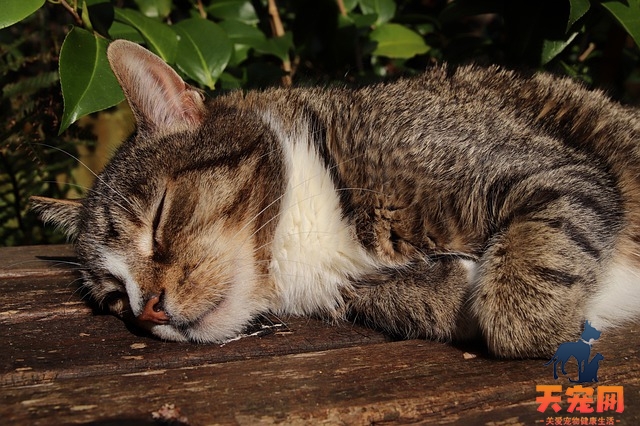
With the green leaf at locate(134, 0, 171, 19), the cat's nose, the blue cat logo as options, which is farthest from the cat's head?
the green leaf at locate(134, 0, 171, 19)

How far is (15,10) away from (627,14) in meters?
2.46

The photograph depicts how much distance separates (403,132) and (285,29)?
6.93 feet

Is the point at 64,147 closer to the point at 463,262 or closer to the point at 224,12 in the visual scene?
the point at 224,12

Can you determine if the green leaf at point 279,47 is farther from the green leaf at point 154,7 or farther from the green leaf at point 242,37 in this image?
the green leaf at point 154,7

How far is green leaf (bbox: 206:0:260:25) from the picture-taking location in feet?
11.8

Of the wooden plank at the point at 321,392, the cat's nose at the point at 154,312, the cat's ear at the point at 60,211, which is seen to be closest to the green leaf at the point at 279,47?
the cat's ear at the point at 60,211

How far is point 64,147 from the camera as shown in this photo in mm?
3869

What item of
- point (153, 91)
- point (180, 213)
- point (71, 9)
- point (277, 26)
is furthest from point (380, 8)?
point (180, 213)

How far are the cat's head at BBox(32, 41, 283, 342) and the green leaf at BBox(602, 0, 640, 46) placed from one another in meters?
1.65

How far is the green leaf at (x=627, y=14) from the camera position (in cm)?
280

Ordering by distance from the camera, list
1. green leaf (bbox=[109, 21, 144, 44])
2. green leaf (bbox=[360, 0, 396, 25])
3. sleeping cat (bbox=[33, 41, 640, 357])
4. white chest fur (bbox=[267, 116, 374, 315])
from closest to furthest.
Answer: sleeping cat (bbox=[33, 41, 640, 357]) → white chest fur (bbox=[267, 116, 374, 315]) → green leaf (bbox=[109, 21, 144, 44]) → green leaf (bbox=[360, 0, 396, 25])

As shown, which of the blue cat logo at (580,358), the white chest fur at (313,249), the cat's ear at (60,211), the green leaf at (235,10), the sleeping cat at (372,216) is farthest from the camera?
the green leaf at (235,10)

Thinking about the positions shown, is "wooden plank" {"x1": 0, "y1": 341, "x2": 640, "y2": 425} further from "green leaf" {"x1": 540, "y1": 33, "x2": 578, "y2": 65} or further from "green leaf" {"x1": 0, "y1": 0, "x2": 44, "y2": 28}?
"green leaf" {"x1": 540, "y1": 33, "x2": 578, "y2": 65}

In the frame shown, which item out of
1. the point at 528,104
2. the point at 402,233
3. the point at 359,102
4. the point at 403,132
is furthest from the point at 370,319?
the point at 528,104
